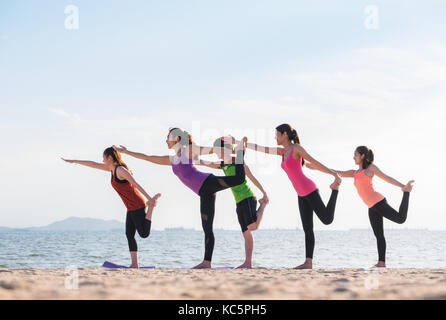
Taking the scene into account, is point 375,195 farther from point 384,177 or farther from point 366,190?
point 384,177

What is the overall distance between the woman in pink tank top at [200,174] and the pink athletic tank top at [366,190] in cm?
232

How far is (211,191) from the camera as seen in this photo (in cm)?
719

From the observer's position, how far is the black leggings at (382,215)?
25.3ft

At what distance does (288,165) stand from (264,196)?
79cm

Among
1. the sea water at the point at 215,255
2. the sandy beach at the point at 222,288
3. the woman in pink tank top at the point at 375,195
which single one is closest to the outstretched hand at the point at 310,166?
the woman in pink tank top at the point at 375,195

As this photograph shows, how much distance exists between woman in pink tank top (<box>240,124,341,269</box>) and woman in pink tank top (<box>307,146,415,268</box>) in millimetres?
511

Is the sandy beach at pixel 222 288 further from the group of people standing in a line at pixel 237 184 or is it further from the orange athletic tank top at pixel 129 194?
the orange athletic tank top at pixel 129 194

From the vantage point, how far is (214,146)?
→ 7477mm

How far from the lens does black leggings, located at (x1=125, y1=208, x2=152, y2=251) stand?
7551mm

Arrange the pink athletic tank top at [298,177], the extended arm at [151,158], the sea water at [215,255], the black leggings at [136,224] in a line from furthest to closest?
1. the sea water at [215,255]
2. the black leggings at [136,224]
3. the extended arm at [151,158]
4. the pink athletic tank top at [298,177]

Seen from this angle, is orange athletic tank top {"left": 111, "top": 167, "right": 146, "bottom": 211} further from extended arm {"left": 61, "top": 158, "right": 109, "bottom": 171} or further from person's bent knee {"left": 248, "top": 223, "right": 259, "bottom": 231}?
person's bent knee {"left": 248, "top": 223, "right": 259, "bottom": 231}
